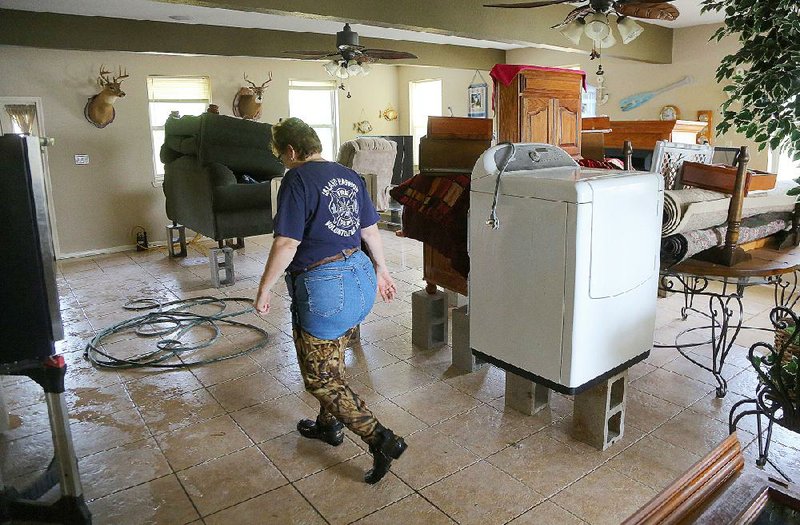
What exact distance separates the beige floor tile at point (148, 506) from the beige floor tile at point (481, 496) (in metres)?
0.95

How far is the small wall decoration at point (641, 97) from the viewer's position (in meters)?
6.77

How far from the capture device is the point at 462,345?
3516mm

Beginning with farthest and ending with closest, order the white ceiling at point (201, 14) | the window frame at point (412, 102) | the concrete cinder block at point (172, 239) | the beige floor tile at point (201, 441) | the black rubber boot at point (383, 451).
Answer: the window frame at point (412, 102)
the concrete cinder block at point (172, 239)
the white ceiling at point (201, 14)
the beige floor tile at point (201, 441)
the black rubber boot at point (383, 451)

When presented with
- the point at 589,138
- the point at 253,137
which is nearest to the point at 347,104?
the point at 253,137

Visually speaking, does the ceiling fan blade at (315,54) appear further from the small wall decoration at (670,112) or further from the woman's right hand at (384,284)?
the small wall decoration at (670,112)

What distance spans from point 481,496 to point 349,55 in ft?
15.3

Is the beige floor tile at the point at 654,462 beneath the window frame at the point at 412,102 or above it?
beneath

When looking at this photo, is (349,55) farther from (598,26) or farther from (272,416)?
(272,416)

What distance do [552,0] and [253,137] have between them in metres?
3.20

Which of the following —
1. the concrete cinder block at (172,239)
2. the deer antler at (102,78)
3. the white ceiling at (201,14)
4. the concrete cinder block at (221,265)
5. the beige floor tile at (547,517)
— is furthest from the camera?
the deer antler at (102,78)

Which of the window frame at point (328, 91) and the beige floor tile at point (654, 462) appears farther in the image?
the window frame at point (328, 91)

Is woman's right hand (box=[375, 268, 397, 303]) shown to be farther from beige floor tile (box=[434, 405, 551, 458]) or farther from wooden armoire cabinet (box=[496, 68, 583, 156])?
wooden armoire cabinet (box=[496, 68, 583, 156])

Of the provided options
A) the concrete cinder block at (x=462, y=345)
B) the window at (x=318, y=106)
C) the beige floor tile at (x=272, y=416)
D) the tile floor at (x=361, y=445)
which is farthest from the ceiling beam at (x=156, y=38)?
the beige floor tile at (x=272, y=416)

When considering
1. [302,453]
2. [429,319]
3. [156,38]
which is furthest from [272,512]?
[156,38]
